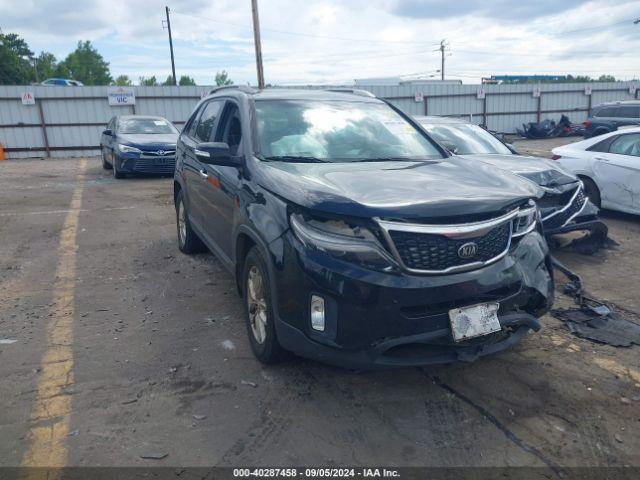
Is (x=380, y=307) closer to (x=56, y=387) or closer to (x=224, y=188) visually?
(x=224, y=188)

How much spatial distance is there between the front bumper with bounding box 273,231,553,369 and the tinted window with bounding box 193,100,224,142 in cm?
231

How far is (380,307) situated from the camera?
2822 millimetres

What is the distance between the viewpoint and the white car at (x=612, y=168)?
297 inches

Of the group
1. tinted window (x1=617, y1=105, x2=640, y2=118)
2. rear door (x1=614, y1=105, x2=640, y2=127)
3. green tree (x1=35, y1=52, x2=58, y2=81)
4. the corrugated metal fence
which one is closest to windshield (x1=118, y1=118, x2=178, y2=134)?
the corrugated metal fence

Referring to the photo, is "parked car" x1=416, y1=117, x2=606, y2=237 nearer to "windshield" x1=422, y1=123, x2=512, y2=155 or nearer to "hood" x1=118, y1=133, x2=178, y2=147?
"windshield" x1=422, y1=123, x2=512, y2=155

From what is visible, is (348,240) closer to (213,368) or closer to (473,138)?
(213,368)

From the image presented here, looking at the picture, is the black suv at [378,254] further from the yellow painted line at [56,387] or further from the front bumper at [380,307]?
the yellow painted line at [56,387]

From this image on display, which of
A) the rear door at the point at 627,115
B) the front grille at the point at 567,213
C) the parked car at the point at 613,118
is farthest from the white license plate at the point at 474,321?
the rear door at the point at 627,115

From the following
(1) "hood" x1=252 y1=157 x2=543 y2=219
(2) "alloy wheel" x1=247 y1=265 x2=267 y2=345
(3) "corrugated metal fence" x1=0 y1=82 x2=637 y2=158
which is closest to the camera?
(1) "hood" x1=252 y1=157 x2=543 y2=219

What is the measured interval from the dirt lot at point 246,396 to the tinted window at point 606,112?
15.1m

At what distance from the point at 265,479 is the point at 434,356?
1.10m

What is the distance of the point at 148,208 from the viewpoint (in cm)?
950

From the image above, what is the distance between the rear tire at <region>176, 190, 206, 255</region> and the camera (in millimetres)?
6117

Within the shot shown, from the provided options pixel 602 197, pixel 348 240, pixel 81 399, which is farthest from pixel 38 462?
pixel 602 197
